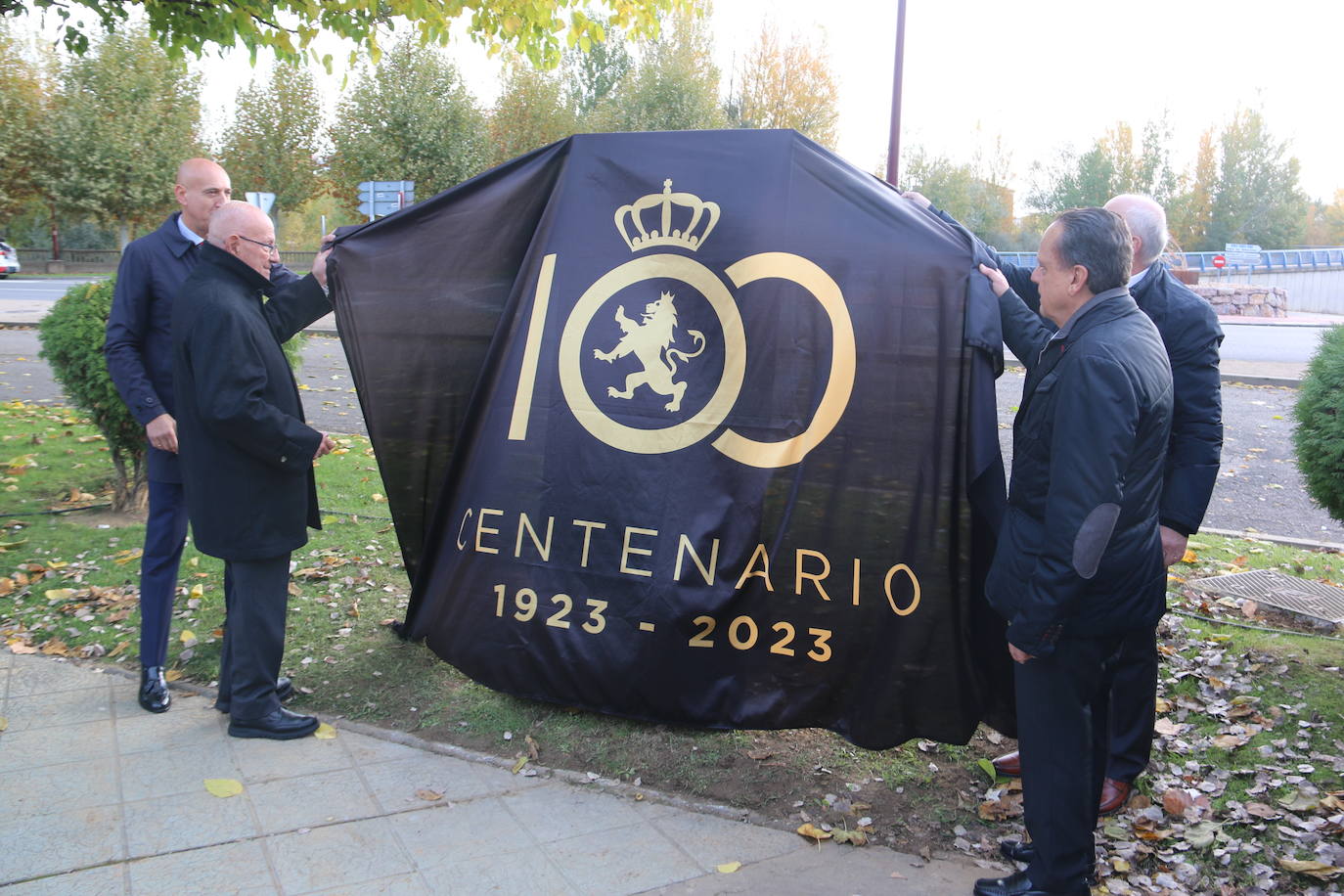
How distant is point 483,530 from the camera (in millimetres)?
4129

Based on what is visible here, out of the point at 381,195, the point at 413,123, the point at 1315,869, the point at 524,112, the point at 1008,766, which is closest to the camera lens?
the point at 1315,869

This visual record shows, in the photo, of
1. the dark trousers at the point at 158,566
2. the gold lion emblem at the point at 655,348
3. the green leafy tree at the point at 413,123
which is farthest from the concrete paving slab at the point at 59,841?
the green leafy tree at the point at 413,123

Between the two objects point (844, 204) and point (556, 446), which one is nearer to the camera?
point (844, 204)

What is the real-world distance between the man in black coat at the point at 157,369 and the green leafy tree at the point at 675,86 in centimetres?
3307

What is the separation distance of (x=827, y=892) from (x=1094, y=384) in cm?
168

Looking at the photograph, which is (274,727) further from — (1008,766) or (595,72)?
(595,72)

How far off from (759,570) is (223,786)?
6.73 ft

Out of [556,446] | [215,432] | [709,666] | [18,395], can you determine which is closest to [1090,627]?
[709,666]

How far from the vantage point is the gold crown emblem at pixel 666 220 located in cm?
393

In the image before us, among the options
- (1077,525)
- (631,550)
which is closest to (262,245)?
(631,550)

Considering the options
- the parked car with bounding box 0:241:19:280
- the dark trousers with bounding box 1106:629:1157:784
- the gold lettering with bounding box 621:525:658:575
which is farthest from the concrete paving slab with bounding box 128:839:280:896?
the parked car with bounding box 0:241:19:280

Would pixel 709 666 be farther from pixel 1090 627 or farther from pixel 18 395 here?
pixel 18 395

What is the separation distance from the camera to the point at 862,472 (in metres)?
3.75

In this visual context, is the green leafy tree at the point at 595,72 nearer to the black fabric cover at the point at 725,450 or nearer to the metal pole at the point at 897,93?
the metal pole at the point at 897,93
